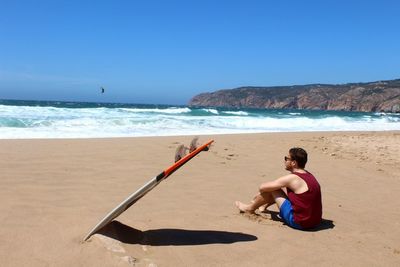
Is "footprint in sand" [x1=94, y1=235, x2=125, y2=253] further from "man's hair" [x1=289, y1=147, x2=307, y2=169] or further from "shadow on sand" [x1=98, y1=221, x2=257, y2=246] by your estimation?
"man's hair" [x1=289, y1=147, x2=307, y2=169]

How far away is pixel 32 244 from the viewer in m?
3.23

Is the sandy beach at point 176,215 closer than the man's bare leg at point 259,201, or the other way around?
the sandy beach at point 176,215

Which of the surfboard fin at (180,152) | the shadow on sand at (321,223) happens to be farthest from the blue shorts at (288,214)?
the surfboard fin at (180,152)

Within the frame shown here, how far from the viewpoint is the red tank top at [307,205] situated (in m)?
4.31

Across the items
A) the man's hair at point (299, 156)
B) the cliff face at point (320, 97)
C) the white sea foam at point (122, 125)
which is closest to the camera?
the man's hair at point (299, 156)

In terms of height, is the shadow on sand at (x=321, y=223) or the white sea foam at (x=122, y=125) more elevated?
the white sea foam at (x=122, y=125)

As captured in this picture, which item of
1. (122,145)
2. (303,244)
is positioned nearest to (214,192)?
(303,244)

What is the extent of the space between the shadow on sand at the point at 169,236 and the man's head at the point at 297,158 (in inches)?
39.0

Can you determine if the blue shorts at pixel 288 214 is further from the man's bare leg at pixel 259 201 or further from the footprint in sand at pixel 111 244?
the footprint in sand at pixel 111 244

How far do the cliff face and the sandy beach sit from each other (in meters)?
94.9

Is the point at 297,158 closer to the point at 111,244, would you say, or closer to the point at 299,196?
the point at 299,196

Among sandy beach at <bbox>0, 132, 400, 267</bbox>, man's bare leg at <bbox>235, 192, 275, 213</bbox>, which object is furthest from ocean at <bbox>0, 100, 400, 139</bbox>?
man's bare leg at <bbox>235, 192, 275, 213</bbox>

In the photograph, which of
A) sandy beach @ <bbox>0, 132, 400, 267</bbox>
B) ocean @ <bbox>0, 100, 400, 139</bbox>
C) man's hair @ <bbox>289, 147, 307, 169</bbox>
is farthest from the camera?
ocean @ <bbox>0, 100, 400, 139</bbox>

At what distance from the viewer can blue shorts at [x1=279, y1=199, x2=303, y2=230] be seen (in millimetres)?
4348
